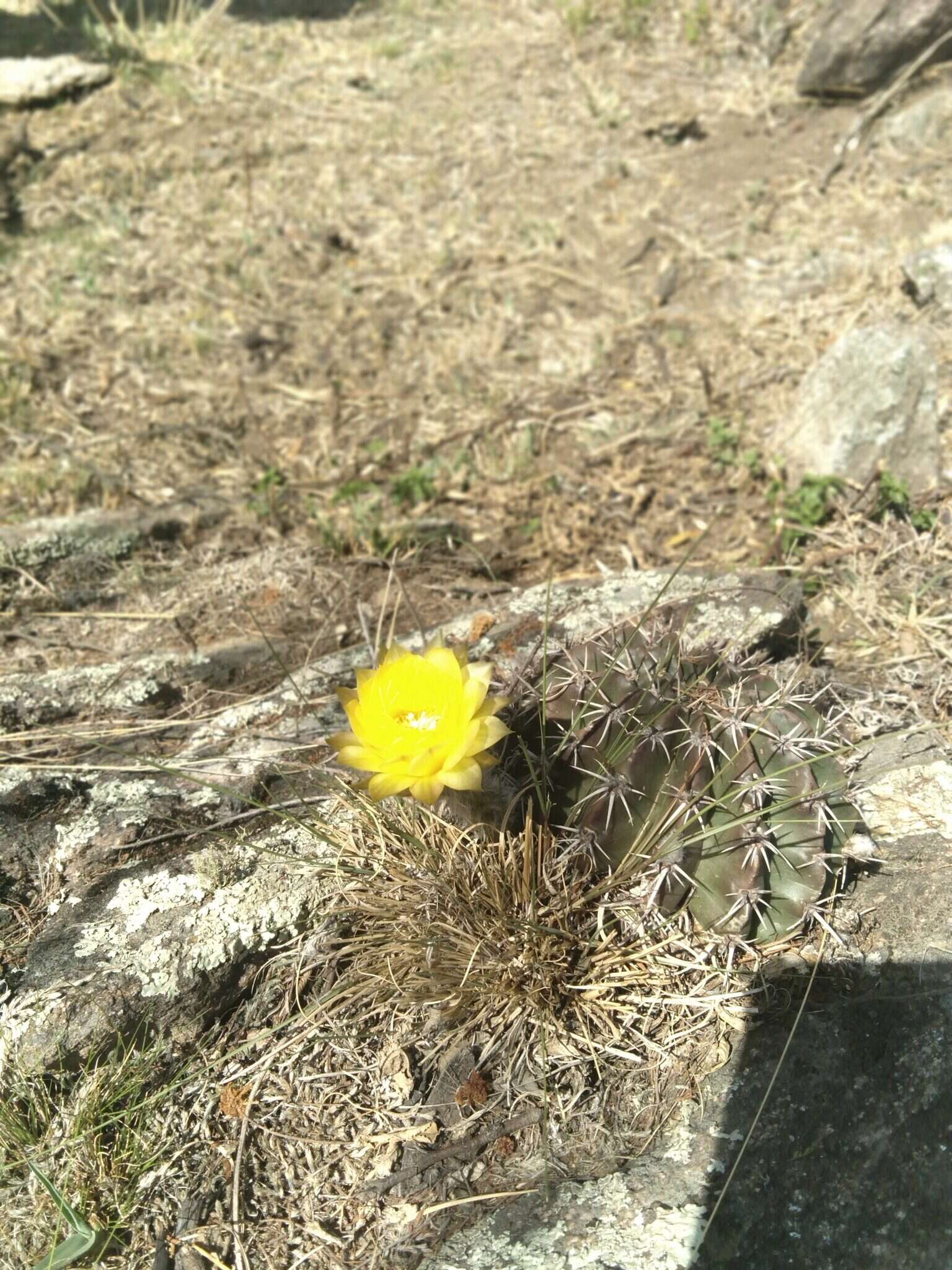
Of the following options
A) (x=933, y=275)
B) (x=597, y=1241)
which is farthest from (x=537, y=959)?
(x=933, y=275)

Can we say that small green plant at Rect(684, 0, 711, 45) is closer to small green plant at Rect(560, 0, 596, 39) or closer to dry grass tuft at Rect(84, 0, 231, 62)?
small green plant at Rect(560, 0, 596, 39)

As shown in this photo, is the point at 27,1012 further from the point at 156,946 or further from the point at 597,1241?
the point at 597,1241

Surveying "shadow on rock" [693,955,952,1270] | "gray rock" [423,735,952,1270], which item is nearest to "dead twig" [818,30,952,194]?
"gray rock" [423,735,952,1270]

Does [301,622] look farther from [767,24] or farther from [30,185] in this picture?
[767,24]

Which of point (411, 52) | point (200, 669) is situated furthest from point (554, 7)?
point (200, 669)

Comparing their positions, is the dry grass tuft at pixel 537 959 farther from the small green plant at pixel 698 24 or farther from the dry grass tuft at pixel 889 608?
the small green plant at pixel 698 24

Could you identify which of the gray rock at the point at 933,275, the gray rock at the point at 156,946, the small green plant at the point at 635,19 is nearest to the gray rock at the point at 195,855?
the gray rock at the point at 156,946
